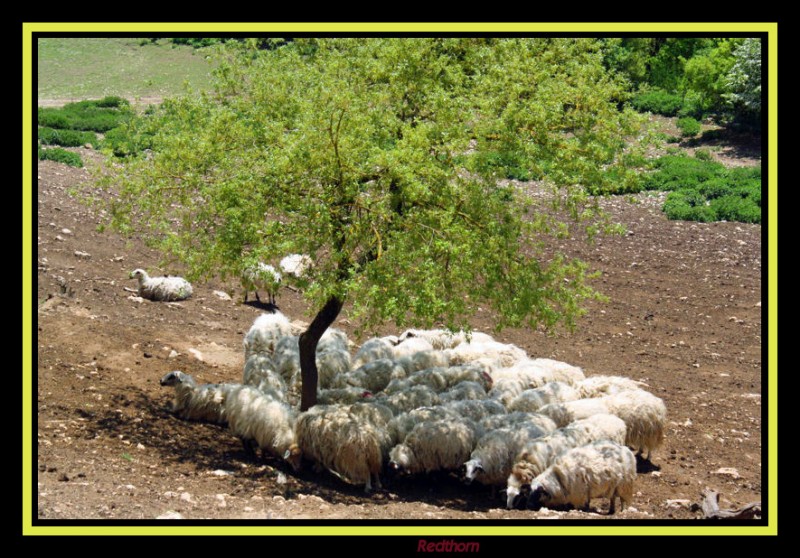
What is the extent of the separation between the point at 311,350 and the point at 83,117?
22.3 m

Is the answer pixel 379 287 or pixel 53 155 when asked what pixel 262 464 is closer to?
pixel 379 287

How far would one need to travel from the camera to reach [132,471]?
395 inches

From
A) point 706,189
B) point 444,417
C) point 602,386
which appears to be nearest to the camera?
point 444,417

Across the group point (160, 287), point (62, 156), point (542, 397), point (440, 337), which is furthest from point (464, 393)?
point (62, 156)

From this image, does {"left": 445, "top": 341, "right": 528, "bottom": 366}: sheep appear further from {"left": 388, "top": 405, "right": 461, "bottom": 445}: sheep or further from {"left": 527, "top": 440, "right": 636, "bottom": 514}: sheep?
{"left": 527, "top": 440, "right": 636, "bottom": 514}: sheep

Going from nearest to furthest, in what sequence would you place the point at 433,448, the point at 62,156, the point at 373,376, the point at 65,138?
the point at 433,448 → the point at 373,376 → the point at 62,156 → the point at 65,138

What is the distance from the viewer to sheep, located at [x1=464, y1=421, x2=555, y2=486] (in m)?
10.6

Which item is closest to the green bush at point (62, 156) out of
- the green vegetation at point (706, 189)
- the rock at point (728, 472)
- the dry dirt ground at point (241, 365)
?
the dry dirt ground at point (241, 365)

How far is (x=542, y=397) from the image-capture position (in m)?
12.3

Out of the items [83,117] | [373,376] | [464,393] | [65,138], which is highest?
[83,117]

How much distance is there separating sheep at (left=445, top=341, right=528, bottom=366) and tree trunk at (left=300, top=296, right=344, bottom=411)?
114 inches

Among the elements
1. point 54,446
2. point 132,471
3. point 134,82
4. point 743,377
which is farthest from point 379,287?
point 134,82

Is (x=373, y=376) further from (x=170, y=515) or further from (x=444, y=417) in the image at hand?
(x=170, y=515)
